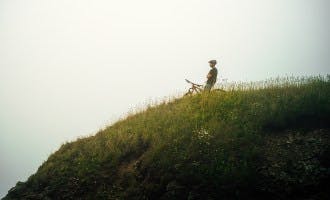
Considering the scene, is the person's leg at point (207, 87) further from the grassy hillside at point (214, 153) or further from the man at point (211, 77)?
the grassy hillside at point (214, 153)

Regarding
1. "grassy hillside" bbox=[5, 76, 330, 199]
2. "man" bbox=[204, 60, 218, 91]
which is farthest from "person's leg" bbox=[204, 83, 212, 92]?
"grassy hillside" bbox=[5, 76, 330, 199]

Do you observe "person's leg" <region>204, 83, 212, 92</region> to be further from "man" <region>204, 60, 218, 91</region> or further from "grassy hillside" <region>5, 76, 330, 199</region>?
"grassy hillside" <region>5, 76, 330, 199</region>

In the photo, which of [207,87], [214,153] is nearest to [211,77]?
[207,87]

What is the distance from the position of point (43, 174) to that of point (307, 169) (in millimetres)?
12296

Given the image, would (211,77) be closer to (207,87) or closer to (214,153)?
(207,87)

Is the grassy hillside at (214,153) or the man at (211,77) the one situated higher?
the man at (211,77)

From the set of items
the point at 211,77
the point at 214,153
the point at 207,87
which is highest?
the point at 211,77

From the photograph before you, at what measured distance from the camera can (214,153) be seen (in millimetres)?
14203

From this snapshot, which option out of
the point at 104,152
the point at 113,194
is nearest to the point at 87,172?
the point at 104,152

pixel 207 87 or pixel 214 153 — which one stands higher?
pixel 207 87

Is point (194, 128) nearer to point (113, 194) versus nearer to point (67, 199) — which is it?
point (113, 194)

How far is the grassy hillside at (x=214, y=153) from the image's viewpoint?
12.8 m

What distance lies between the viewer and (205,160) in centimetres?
1405

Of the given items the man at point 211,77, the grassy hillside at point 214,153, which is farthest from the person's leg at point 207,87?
the grassy hillside at point 214,153
